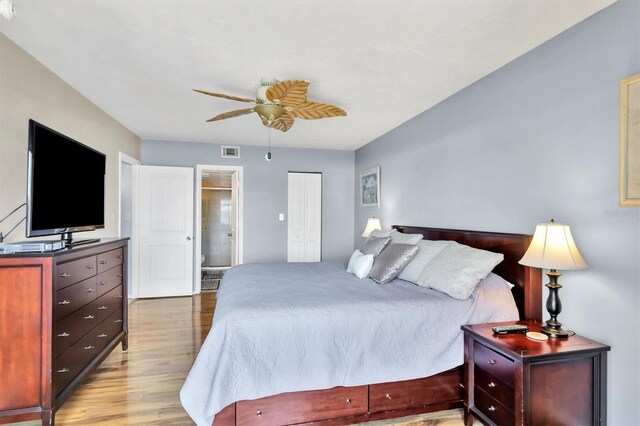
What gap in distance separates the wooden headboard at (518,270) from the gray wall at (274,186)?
3.17 m

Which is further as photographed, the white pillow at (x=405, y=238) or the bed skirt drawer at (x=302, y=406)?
the white pillow at (x=405, y=238)

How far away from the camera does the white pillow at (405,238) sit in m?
2.97

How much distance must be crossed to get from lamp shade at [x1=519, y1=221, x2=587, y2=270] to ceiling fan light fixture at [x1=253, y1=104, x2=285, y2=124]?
2.04 metres

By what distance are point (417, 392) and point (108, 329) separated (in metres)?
2.45

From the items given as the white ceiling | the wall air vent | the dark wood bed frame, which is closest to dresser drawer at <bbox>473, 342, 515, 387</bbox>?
the dark wood bed frame

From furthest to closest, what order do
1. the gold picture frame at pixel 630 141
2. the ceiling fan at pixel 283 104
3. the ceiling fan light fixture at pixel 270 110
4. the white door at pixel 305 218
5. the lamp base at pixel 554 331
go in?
1. the white door at pixel 305 218
2. the ceiling fan light fixture at pixel 270 110
3. the ceiling fan at pixel 283 104
4. the lamp base at pixel 554 331
5. the gold picture frame at pixel 630 141

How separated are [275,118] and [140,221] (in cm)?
326

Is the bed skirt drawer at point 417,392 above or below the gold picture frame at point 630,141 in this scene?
below

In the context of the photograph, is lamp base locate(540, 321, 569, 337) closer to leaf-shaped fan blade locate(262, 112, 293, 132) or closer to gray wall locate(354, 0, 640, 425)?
gray wall locate(354, 0, 640, 425)

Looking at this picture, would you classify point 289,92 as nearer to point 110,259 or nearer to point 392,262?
point 392,262

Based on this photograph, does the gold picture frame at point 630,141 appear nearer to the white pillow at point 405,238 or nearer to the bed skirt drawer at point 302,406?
the white pillow at point 405,238

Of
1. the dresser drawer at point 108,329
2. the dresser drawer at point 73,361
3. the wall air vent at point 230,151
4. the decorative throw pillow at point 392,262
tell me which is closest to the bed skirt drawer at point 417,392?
the decorative throw pillow at point 392,262

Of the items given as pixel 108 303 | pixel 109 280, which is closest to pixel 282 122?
pixel 109 280

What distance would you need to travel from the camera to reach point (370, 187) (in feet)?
16.3
